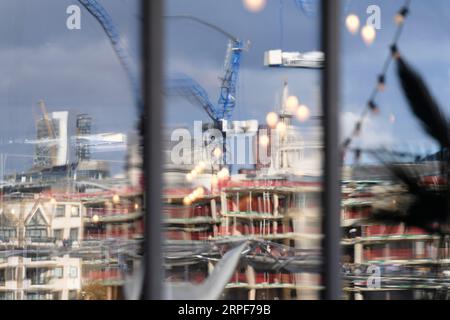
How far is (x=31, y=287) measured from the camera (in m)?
3.40

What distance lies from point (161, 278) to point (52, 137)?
91.4 inches

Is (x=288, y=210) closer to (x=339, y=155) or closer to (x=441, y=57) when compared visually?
(x=441, y=57)

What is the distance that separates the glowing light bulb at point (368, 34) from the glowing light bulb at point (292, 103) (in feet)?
1.38

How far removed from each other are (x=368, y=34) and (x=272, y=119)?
59cm

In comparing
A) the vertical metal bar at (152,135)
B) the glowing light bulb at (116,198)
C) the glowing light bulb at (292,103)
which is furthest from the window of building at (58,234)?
the vertical metal bar at (152,135)

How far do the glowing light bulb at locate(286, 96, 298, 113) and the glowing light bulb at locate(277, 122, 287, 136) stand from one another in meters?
0.08

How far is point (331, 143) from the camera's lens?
1.57 metres

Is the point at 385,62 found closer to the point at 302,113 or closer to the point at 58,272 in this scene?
the point at 302,113

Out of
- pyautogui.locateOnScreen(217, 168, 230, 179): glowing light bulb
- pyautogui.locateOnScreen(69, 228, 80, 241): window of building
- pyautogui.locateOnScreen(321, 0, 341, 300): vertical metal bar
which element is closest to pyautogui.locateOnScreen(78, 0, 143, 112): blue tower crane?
pyautogui.locateOnScreen(217, 168, 230, 179): glowing light bulb

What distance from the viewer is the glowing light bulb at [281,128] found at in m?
3.68

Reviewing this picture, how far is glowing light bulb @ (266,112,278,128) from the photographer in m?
3.71

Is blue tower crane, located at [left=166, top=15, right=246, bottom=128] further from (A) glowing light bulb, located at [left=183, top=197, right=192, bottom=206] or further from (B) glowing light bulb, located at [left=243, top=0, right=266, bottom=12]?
(A) glowing light bulb, located at [left=183, top=197, right=192, bottom=206]

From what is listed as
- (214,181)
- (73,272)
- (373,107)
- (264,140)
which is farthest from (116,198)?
(373,107)
